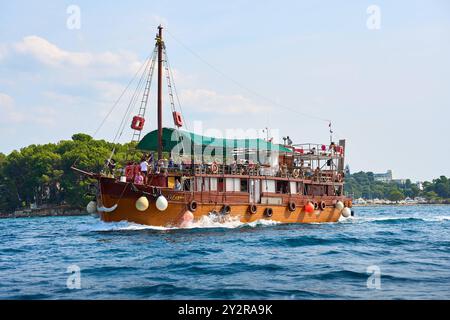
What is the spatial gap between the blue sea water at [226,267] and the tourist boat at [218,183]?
11.0ft

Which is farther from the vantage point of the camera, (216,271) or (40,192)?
(40,192)

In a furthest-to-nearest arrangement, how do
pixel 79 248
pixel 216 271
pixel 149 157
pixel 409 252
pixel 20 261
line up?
pixel 149 157 < pixel 79 248 < pixel 409 252 < pixel 20 261 < pixel 216 271

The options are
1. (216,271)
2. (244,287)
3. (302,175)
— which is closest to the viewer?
(244,287)

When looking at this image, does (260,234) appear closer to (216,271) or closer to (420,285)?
(216,271)

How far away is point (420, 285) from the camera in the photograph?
13.5 meters

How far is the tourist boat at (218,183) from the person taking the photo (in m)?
29.9

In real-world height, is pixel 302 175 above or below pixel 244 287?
above

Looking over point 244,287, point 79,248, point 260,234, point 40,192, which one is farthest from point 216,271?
point 40,192

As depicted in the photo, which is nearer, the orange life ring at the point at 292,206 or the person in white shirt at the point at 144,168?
the person in white shirt at the point at 144,168

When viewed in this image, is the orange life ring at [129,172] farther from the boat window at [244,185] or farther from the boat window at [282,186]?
the boat window at [282,186]

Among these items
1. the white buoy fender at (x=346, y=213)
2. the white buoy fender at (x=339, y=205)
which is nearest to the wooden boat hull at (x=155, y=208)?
the white buoy fender at (x=339, y=205)

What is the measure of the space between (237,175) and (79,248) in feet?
45.2

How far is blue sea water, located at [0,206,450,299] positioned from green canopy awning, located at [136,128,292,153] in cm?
871
